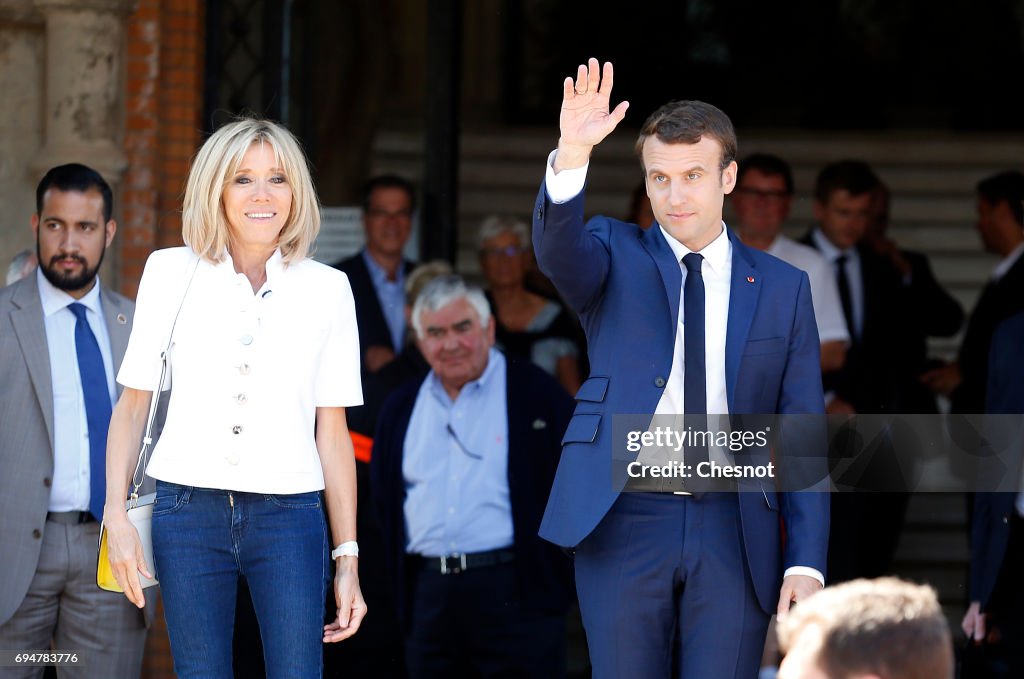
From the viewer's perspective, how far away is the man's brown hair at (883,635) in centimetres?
220

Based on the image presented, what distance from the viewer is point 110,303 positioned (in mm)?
4863

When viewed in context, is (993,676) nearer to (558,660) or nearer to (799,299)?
(558,660)

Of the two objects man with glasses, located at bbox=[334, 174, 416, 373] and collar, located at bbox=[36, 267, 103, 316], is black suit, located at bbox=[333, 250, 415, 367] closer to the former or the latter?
man with glasses, located at bbox=[334, 174, 416, 373]

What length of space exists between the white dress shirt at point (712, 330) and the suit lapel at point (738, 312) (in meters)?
0.02

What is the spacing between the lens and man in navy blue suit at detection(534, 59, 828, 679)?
12.1 feet

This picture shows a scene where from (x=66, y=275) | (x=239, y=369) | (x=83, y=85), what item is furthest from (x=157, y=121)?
(x=239, y=369)

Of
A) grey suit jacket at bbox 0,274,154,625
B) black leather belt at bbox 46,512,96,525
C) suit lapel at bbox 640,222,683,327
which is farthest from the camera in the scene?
black leather belt at bbox 46,512,96,525

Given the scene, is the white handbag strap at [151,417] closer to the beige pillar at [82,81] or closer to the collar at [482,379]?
the collar at [482,379]

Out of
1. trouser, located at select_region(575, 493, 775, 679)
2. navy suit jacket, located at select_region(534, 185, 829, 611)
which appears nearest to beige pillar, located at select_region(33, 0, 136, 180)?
navy suit jacket, located at select_region(534, 185, 829, 611)

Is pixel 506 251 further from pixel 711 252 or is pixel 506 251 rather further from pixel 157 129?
pixel 711 252

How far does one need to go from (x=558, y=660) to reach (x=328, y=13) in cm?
458

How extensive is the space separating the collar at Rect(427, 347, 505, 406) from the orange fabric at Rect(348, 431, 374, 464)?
0.55 m

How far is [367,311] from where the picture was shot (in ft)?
22.3

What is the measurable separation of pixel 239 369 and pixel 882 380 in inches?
153
